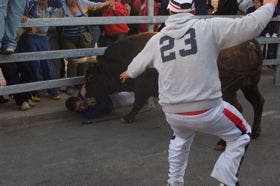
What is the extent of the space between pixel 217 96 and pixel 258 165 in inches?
62.4

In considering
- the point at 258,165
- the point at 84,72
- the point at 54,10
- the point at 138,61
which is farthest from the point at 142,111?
the point at 138,61

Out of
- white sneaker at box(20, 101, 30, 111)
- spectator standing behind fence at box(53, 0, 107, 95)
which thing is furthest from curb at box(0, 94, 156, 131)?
spectator standing behind fence at box(53, 0, 107, 95)

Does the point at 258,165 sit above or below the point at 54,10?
below

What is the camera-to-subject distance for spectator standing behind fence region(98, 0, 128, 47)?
25.8 ft

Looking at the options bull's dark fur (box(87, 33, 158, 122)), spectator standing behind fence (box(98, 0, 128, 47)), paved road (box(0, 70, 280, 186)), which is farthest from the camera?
spectator standing behind fence (box(98, 0, 128, 47))

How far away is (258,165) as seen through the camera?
4984 millimetres

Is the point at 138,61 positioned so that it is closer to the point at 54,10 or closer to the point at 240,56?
the point at 240,56

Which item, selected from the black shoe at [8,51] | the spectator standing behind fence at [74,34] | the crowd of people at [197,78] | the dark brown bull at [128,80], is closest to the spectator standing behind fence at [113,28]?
the spectator standing behind fence at [74,34]

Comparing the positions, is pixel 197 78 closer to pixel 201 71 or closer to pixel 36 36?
pixel 201 71

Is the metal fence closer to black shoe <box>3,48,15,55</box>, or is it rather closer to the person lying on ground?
black shoe <box>3,48,15,55</box>

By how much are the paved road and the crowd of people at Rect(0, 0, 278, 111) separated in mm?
802

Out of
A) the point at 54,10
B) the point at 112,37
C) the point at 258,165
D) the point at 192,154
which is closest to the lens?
the point at 258,165

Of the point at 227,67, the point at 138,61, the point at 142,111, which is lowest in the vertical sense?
the point at 142,111

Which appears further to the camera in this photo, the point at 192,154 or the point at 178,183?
the point at 192,154
